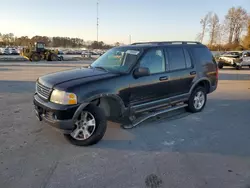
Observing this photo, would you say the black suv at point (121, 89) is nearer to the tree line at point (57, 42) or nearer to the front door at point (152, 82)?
the front door at point (152, 82)

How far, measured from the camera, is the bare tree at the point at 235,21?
192 feet

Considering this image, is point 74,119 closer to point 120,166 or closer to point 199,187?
point 120,166

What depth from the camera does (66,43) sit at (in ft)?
260

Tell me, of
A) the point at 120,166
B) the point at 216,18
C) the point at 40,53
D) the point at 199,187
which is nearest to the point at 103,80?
the point at 120,166

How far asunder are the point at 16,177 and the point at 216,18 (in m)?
68.0

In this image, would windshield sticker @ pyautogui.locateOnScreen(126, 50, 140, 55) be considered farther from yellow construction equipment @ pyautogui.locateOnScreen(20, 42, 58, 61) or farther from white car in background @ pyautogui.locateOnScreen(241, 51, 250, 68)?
yellow construction equipment @ pyautogui.locateOnScreen(20, 42, 58, 61)

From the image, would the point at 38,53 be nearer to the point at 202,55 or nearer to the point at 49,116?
the point at 202,55

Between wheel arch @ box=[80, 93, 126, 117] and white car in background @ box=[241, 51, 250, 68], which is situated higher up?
white car in background @ box=[241, 51, 250, 68]

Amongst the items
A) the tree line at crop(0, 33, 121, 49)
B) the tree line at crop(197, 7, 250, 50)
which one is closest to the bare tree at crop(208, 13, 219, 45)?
the tree line at crop(197, 7, 250, 50)

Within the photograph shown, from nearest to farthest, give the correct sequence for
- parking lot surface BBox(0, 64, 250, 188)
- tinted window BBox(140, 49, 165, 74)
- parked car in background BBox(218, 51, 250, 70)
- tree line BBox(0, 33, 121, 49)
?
1. parking lot surface BBox(0, 64, 250, 188)
2. tinted window BBox(140, 49, 165, 74)
3. parked car in background BBox(218, 51, 250, 70)
4. tree line BBox(0, 33, 121, 49)

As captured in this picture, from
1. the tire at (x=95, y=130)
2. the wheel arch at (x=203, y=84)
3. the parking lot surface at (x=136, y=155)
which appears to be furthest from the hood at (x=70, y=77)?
the wheel arch at (x=203, y=84)

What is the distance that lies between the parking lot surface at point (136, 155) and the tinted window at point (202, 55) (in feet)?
5.23

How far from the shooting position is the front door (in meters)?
4.46

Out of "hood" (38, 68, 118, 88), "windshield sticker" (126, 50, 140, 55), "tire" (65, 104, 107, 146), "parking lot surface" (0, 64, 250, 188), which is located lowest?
"parking lot surface" (0, 64, 250, 188)
